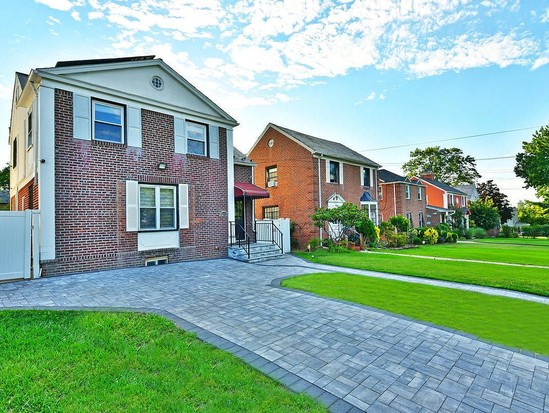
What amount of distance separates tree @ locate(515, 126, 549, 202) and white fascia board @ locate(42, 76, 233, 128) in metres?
37.3

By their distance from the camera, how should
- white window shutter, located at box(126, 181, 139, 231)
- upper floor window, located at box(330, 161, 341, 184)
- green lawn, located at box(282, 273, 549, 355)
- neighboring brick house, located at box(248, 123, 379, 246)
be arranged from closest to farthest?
1. green lawn, located at box(282, 273, 549, 355)
2. white window shutter, located at box(126, 181, 139, 231)
3. neighboring brick house, located at box(248, 123, 379, 246)
4. upper floor window, located at box(330, 161, 341, 184)

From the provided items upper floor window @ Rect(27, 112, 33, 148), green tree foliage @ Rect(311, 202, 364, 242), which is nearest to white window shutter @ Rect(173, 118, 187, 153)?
upper floor window @ Rect(27, 112, 33, 148)

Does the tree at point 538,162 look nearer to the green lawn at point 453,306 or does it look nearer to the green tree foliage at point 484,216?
the green tree foliage at point 484,216

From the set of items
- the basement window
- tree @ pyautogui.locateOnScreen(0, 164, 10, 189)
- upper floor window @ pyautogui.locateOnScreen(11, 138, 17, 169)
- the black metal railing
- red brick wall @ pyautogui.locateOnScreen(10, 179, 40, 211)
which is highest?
tree @ pyautogui.locateOnScreen(0, 164, 10, 189)

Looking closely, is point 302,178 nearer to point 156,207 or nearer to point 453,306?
point 156,207

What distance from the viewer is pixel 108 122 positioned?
9891 millimetres

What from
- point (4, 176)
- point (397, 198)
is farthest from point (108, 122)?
point (397, 198)

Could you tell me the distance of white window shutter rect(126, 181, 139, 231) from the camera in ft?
32.6

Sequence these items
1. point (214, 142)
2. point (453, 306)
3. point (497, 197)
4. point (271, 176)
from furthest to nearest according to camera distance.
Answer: point (497, 197)
point (271, 176)
point (214, 142)
point (453, 306)

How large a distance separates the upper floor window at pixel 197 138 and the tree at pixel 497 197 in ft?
168

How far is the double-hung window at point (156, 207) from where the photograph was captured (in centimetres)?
1050

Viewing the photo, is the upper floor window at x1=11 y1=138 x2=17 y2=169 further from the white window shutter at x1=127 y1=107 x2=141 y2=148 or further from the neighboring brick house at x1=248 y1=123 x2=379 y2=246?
the neighboring brick house at x1=248 y1=123 x2=379 y2=246

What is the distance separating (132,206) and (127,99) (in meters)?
3.83

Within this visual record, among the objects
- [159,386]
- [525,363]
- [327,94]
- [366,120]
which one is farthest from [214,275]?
[366,120]
